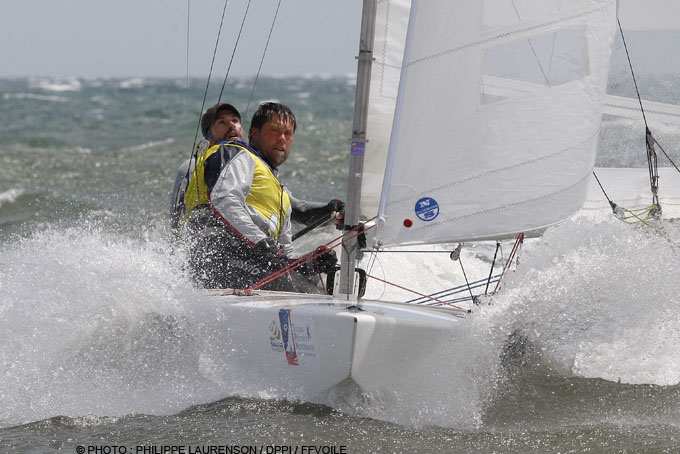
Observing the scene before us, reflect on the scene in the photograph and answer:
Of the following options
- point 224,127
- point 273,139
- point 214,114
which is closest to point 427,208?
point 273,139

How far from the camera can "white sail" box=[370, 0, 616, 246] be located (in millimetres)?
3105

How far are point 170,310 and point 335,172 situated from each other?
27.9ft

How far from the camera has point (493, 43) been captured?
313 centimetres

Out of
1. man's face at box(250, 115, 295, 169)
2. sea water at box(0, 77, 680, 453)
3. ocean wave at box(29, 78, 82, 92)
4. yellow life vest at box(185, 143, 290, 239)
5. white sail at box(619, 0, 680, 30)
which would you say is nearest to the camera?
sea water at box(0, 77, 680, 453)

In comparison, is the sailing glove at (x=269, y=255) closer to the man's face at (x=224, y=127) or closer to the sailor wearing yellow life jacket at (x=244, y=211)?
the sailor wearing yellow life jacket at (x=244, y=211)

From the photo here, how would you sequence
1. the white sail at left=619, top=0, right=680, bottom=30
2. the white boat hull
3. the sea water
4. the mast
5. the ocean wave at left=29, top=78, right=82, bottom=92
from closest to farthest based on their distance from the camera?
the white boat hull < the sea water < the mast < the white sail at left=619, top=0, right=680, bottom=30 < the ocean wave at left=29, top=78, right=82, bottom=92

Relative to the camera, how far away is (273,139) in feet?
13.1

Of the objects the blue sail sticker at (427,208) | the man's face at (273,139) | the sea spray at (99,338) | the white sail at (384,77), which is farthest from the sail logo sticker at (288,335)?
the man's face at (273,139)

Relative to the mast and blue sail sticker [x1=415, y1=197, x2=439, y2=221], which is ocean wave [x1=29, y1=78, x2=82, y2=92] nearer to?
the mast

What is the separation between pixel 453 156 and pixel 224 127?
64.9 inches

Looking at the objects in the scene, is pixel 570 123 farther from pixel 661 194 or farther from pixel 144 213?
pixel 144 213

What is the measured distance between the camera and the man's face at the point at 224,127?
4.46 metres

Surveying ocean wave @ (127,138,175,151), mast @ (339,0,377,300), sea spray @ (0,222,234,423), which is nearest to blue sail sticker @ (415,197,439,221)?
mast @ (339,0,377,300)

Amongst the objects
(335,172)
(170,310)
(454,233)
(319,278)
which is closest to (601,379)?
(454,233)
